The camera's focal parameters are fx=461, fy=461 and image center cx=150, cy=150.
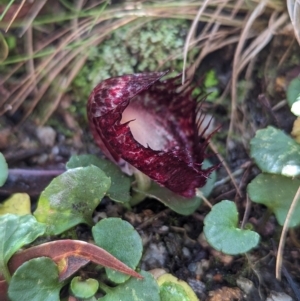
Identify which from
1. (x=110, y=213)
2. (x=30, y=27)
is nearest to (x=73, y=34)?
(x=30, y=27)

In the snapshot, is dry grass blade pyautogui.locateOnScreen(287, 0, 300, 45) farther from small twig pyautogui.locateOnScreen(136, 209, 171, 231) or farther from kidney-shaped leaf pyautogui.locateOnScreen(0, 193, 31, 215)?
kidney-shaped leaf pyautogui.locateOnScreen(0, 193, 31, 215)

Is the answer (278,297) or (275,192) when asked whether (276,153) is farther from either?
(278,297)

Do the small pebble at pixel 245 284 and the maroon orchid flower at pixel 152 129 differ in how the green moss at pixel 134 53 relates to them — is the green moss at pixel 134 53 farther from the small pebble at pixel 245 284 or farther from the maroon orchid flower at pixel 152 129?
the small pebble at pixel 245 284

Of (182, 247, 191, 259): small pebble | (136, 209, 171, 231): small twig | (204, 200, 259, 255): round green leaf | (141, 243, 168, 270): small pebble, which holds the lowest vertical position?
(182, 247, 191, 259): small pebble

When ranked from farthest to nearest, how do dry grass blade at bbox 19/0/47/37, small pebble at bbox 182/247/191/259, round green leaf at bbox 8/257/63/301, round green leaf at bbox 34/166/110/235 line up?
1. dry grass blade at bbox 19/0/47/37
2. small pebble at bbox 182/247/191/259
3. round green leaf at bbox 34/166/110/235
4. round green leaf at bbox 8/257/63/301

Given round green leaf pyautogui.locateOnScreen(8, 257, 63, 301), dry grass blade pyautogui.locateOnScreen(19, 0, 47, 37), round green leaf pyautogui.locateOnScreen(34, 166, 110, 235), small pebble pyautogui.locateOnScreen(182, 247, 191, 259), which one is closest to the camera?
round green leaf pyautogui.locateOnScreen(8, 257, 63, 301)

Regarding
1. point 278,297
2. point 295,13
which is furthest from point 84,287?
point 295,13

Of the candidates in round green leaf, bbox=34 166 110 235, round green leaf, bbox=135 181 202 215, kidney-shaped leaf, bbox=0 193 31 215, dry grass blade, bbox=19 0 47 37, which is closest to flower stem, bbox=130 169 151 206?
round green leaf, bbox=135 181 202 215
